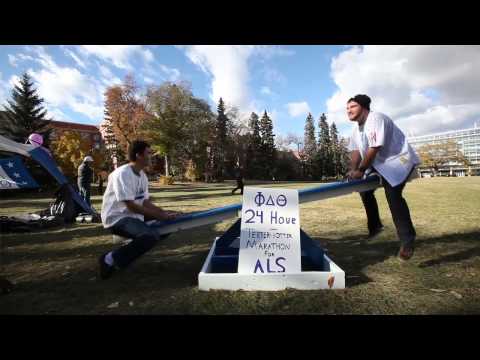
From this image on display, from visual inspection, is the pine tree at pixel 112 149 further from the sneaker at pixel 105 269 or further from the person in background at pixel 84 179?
the sneaker at pixel 105 269

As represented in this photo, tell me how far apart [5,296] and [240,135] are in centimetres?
6085

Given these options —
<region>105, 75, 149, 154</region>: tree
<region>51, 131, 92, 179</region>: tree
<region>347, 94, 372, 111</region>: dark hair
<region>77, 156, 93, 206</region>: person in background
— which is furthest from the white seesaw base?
<region>105, 75, 149, 154</region>: tree

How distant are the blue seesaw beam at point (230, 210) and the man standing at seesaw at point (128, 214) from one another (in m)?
0.13

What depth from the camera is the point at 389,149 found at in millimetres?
3441

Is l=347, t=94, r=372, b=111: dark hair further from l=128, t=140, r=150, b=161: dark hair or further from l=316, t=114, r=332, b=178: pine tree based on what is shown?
l=316, t=114, r=332, b=178: pine tree

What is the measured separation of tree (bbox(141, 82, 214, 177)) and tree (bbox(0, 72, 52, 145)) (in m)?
12.8

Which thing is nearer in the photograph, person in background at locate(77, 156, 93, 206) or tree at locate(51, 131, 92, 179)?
person in background at locate(77, 156, 93, 206)

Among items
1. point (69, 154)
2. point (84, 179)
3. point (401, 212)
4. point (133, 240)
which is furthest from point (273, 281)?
point (69, 154)

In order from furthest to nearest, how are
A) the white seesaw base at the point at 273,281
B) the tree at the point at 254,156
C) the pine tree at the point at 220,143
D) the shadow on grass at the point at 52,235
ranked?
the tree at the point at 254,156
the pine tree at the point at 220,143
the shadow on grass at the point at 52,235
the white seesaw base at the point at 273,281

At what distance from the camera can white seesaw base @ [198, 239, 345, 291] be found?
2736 millimetres

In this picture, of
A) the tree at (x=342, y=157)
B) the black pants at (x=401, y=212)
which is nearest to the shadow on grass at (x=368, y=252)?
the black pants at (x=401, y=212)

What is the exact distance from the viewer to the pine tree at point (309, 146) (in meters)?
70.2

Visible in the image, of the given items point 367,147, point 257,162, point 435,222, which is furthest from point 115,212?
point 257,162

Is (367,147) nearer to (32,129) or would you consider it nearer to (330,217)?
(330,217)
